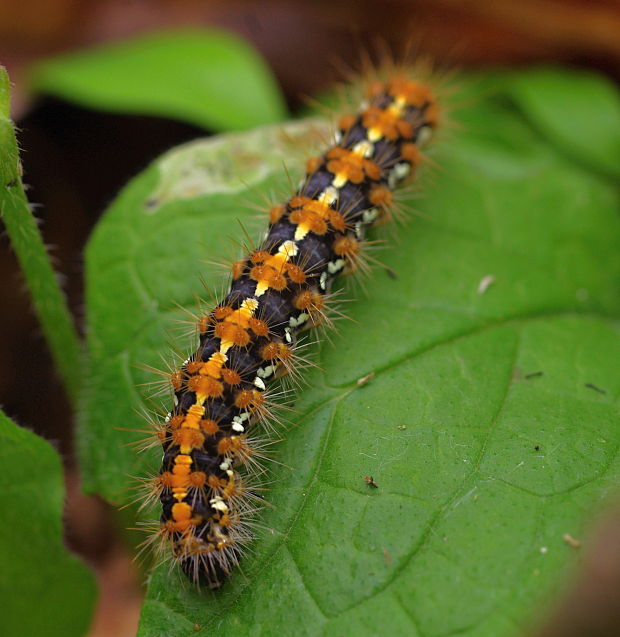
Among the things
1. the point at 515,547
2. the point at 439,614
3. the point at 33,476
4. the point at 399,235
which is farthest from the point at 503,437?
the point at 33,476

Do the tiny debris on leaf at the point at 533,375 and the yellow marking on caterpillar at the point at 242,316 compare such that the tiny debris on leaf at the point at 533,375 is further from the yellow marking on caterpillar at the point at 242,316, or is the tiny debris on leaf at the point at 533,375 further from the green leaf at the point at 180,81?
the green leaf at the point at 180,81

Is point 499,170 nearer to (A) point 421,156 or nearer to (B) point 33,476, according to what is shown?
(A) point 421,156

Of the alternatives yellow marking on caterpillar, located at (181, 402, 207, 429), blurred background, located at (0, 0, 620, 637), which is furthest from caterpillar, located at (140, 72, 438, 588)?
blurred background, located at (0, 0, 620, 637)

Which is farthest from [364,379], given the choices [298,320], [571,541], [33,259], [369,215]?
[33,259]

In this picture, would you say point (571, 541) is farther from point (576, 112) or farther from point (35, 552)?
point (576, 112)

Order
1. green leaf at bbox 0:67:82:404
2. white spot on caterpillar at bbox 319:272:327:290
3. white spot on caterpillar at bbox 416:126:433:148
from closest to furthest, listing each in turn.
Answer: green leaf at bbox 0:67:82:404 → white spot on caterpillar at bbox 319:272:327:290 → white spot on caterpillar at bbox 416:126:433:148

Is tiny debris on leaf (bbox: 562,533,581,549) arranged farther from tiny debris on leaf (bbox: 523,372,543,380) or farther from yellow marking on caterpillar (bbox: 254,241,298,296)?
yellow marking on caterpillar (bbox: 254,241,298,296)

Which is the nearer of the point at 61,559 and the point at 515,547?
the point at 515,547
